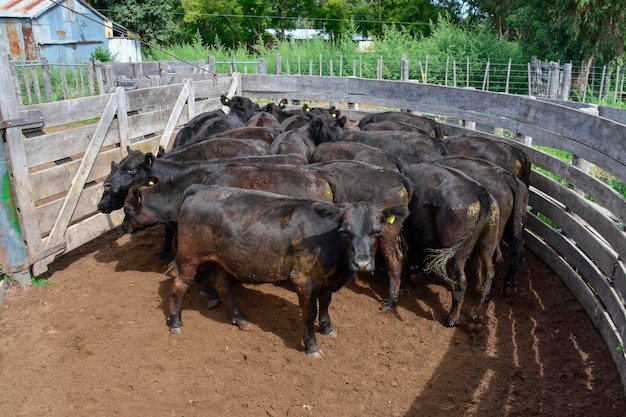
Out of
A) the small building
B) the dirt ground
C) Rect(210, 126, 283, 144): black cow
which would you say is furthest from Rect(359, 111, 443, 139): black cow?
the small building

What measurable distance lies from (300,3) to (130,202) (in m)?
51.0

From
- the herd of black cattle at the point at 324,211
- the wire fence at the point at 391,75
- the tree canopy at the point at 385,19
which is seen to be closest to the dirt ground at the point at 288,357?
the herd of black cattle at the point at 324,211

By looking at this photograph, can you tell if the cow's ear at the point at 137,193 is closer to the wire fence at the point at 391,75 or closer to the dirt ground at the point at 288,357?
the dirt ground at the point at 288,357

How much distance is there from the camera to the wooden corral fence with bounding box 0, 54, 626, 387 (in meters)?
5.61

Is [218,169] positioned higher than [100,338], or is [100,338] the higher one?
[218,169]

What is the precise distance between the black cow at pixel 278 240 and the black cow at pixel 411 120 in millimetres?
5706

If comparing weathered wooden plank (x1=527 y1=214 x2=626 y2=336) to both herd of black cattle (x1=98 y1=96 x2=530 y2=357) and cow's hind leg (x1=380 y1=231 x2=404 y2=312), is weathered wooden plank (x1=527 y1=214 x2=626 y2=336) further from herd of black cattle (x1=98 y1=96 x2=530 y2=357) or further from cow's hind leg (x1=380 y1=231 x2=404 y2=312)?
cow's hind leg (x1=380 y1=231 x2=404 y2=312)

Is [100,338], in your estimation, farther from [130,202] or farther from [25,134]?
[25,134]

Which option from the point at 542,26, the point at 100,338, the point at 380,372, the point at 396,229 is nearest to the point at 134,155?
the point at 100,338

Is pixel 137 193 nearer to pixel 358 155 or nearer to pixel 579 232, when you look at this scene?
pixel 358 155

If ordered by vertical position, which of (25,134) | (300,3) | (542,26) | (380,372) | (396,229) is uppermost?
(300,3)

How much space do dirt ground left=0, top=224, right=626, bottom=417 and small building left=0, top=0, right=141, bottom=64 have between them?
84.4 feet

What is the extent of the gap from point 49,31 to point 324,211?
32314mm

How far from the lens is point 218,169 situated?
6.86m
